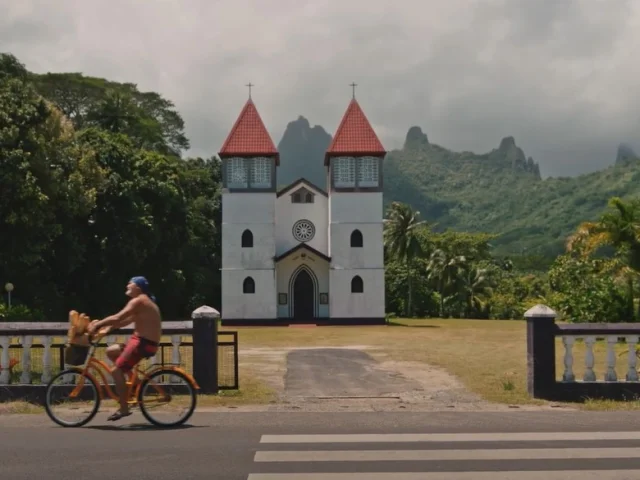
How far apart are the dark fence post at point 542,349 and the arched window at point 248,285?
1292 inches

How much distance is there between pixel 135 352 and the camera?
8.49 metres

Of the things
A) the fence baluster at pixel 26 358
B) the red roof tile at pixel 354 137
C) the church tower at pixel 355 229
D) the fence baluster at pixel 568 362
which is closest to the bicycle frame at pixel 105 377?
the fence baluster at pixel 26 358

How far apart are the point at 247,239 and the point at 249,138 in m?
5.76

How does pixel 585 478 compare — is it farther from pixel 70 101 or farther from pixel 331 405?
pixel 70 101

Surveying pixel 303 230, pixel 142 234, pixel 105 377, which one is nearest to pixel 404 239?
pixel 303 230

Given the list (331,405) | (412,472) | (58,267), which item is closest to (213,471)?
(412,472)

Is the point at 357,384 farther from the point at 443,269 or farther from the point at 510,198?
the point at 510,198

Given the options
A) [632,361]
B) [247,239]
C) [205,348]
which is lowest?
[632,361]

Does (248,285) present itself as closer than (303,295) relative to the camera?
Yes

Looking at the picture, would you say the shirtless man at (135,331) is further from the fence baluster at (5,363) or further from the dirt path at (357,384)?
the fence baluster at (5,363)

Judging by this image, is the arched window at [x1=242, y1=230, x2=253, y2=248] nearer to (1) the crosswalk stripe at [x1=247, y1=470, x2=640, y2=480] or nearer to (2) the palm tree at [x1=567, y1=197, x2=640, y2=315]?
(2) the palm tree at [x1=567, y1=197, x2=640, y2=315]

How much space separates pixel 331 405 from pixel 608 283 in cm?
1825

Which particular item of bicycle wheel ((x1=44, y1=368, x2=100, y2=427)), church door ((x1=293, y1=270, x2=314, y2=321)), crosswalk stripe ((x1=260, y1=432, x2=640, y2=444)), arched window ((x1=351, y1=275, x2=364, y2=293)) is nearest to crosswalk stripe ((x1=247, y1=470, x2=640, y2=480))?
crosswalk stripe ((x1=260, y1=432, x2=640, y2=444))

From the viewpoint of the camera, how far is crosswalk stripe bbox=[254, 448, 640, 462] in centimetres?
687
